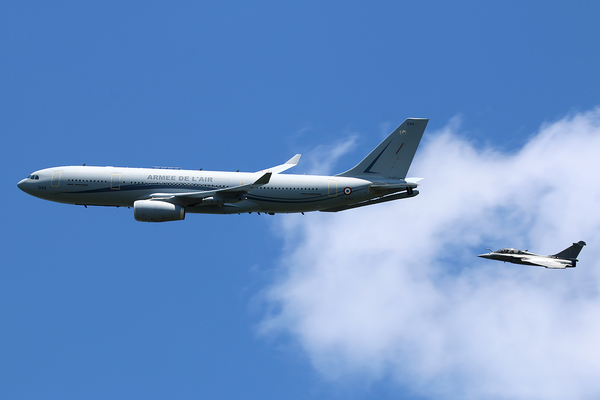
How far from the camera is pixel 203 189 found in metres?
56.9

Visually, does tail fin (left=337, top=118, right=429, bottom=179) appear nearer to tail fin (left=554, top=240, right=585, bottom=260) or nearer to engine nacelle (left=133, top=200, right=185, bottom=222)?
engine nacelle (left=133, top=200, right=185, bottom=222)

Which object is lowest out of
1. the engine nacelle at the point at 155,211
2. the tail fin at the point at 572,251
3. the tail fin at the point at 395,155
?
the engine nacelle at the point at 155,211

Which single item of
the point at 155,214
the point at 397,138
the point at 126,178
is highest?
the point at 397,138

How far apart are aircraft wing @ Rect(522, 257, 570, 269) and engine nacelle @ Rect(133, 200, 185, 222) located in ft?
141

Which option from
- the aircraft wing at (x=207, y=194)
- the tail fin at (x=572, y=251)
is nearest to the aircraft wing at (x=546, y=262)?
the tail fin at (x=572, y=251)

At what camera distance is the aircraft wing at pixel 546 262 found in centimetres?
7212

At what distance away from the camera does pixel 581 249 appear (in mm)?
74875

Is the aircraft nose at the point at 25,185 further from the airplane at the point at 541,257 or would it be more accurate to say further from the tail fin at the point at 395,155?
the airplane at the point at 541,257

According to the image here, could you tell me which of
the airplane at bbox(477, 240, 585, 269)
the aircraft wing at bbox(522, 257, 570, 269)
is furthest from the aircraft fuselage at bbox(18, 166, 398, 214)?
the aircraft wing at bbox(522, 257, 570, 269)

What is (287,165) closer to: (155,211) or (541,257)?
(155,211)

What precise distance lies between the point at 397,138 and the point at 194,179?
20582 millimetres

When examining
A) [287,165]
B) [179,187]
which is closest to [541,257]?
[287,165]

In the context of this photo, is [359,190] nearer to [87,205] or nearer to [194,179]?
[194,179]

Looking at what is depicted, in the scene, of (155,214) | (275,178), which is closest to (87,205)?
(155,214)
